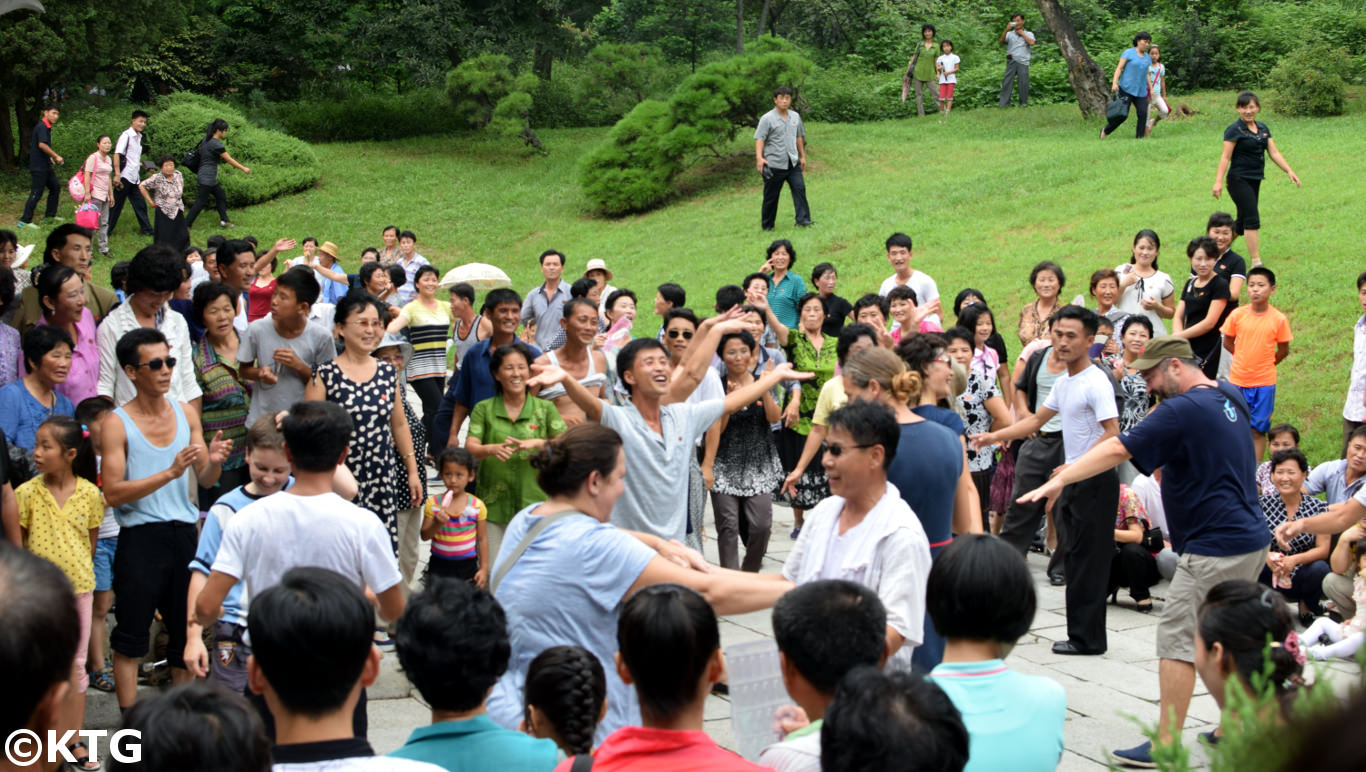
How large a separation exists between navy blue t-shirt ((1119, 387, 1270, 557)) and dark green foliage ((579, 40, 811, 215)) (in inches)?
651

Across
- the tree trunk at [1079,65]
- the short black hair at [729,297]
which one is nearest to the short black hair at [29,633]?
the short black hair at [729,297]

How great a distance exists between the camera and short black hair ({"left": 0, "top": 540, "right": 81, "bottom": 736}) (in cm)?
187

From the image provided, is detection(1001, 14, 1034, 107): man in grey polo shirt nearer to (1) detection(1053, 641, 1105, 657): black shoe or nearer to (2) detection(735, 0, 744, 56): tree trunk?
(2) detection(735, 0, 744, 56): tree trunk

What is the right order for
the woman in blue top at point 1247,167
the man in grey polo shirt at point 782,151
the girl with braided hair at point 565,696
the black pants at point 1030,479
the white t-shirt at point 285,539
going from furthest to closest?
1. the man in grey polo shirt at point 782,151
2. the woman in blue top at point 1247,167
3. the black pants at point 1030,479
4. the white t-shirt at point 285,539
5. the girl with braided hair at point 565,696

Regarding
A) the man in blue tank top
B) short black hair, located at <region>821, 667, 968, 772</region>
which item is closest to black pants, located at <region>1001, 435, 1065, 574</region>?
the man in blue tank top

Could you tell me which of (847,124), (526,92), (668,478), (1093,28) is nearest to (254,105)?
(526,92)

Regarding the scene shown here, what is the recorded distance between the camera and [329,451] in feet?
13.6

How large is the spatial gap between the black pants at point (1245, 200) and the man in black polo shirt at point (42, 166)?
1632cm

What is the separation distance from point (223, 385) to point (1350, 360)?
31.7 ft

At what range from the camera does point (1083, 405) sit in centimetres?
707

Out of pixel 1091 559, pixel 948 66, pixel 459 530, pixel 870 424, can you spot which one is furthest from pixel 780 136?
pixel 870 424

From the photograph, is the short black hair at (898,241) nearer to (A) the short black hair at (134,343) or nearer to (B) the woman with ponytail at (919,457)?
(B) the woman with ponytail at (919,457)

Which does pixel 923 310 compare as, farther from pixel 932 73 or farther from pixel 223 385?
pixel 932 73

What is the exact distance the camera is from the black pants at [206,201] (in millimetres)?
19047
